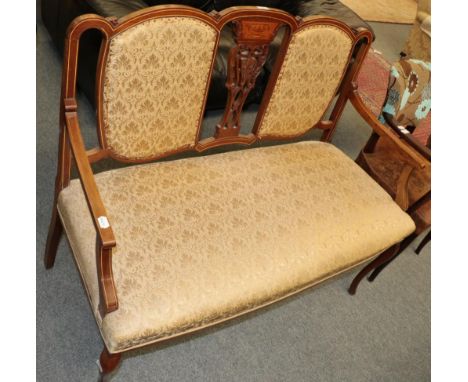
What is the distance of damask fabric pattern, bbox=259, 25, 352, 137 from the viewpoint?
144 centimetres

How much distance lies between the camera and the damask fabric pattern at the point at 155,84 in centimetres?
112

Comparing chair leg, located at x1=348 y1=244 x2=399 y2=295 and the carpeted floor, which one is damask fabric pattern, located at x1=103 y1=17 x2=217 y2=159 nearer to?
the carpeted floor

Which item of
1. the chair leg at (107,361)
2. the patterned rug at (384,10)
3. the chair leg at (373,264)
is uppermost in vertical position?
the patterned rug at (384,10)

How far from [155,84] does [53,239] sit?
2.16 ft

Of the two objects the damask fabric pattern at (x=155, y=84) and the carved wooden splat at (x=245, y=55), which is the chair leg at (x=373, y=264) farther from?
the damask fabric pattern at (x=155, y=84)

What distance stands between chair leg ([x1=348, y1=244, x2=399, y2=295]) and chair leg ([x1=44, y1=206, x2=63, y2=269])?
4.07 ft

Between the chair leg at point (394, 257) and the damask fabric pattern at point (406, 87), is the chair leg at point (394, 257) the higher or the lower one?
the lower one

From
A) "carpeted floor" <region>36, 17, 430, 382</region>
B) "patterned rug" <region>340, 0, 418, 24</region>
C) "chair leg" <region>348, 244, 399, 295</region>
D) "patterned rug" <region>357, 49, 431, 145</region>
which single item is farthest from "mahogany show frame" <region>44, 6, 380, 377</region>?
"patterned rug" <region>340, 0, 418, 24</region>

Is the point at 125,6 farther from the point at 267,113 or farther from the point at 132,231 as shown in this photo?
the point at 132,231

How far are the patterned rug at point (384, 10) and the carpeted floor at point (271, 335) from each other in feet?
11.7

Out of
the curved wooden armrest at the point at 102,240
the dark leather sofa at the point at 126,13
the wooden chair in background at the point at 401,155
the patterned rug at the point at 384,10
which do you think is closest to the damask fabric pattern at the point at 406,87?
the wooden chair in background at the point at 401,155

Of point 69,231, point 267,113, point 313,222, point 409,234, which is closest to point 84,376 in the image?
point 69,231

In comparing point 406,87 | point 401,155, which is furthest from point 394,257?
point 406,87

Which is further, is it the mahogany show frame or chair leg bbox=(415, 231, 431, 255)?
chair leg bbox=(415, 231, 431, 255)
